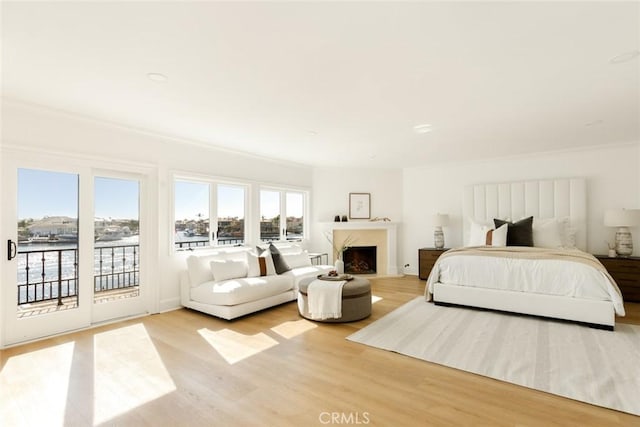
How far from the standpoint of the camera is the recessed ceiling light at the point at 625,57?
2211 millimetres

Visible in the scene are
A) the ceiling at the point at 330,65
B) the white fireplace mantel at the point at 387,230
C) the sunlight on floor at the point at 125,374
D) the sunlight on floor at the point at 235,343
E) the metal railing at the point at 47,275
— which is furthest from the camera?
the white fireplace mantel at the point at 387,230

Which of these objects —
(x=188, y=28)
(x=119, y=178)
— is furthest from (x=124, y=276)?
(x=188, y=28)

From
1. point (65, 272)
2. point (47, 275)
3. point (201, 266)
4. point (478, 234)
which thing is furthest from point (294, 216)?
point (47, 275)

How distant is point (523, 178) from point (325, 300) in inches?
180

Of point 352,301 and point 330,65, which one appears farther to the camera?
point 352,301

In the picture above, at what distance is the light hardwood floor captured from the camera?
1973mm

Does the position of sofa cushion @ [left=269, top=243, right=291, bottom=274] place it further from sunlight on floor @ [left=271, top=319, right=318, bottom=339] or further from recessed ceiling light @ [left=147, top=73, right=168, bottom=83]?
recessed ceiling light @ [left=147, top=73, right=168, bottom=83]

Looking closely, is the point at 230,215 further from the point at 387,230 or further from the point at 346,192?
the point at 387,230

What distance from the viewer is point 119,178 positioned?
3.97 metres

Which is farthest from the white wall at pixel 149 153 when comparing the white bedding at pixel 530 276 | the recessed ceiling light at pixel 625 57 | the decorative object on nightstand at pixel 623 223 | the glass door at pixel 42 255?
the decorative object on nightstand at pixel 623 223

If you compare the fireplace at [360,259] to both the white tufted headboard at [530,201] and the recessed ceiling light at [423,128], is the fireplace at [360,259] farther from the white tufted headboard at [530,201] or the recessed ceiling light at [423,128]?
the recessed ceiling light at [423,128]

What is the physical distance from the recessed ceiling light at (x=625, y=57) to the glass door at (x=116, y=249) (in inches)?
197

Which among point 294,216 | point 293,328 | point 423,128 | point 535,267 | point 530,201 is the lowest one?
point 293,328

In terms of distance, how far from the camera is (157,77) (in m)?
2.55
